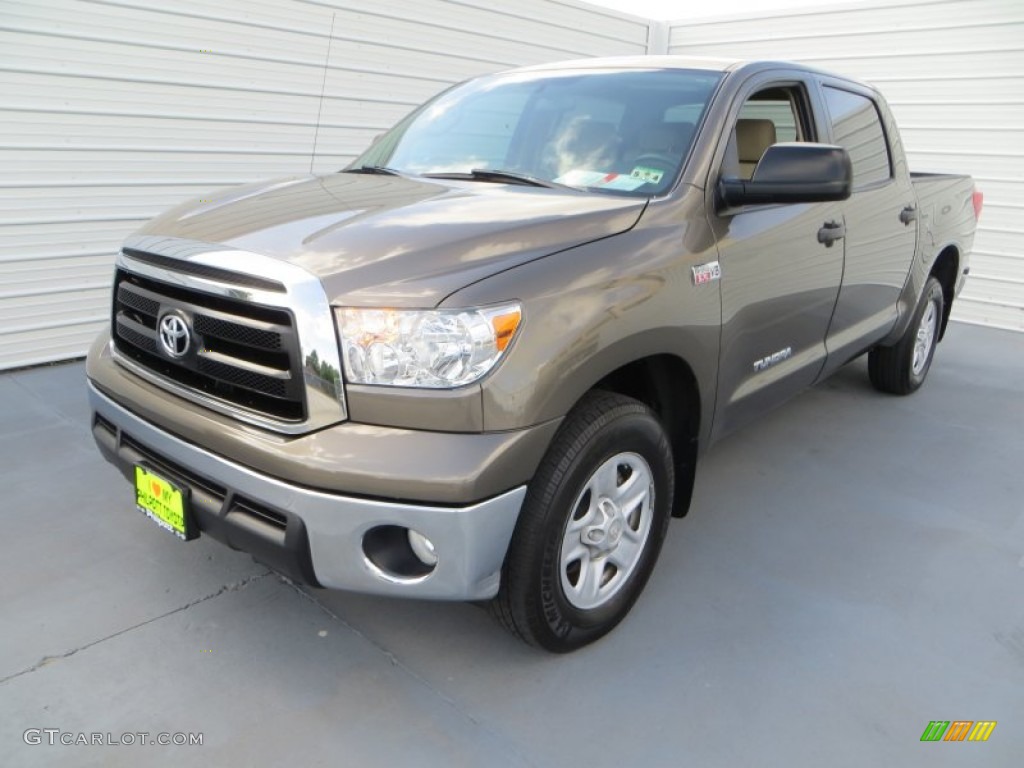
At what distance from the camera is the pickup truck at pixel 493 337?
1.86 metres

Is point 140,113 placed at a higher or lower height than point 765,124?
lower

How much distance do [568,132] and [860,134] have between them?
5.76ft

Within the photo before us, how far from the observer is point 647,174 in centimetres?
259

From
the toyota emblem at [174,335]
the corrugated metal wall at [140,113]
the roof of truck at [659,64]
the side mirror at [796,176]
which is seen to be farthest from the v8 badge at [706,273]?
the corrugated metal wall at [140,113]

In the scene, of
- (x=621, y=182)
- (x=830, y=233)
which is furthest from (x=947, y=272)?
(x=621, y=182)

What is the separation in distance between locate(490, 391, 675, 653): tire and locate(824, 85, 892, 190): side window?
1.95m

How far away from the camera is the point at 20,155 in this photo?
4715 millimetres

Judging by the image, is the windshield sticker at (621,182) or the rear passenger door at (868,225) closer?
the windshield sticker at (621,182)

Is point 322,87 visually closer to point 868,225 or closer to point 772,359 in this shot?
point 868,225

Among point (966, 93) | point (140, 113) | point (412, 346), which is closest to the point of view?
point (412, 346)

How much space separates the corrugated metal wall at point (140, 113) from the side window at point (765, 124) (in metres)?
4.00

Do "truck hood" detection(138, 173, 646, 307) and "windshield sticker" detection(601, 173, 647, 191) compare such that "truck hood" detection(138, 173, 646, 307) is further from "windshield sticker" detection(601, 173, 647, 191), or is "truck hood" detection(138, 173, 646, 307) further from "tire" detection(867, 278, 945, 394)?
"tire" detection(867, 278, 945, 394)

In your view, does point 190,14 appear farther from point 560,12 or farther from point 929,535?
point 929,535

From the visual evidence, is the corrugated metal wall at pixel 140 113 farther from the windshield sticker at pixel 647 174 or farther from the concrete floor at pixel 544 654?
the windshield sticker at pixel 647 174
